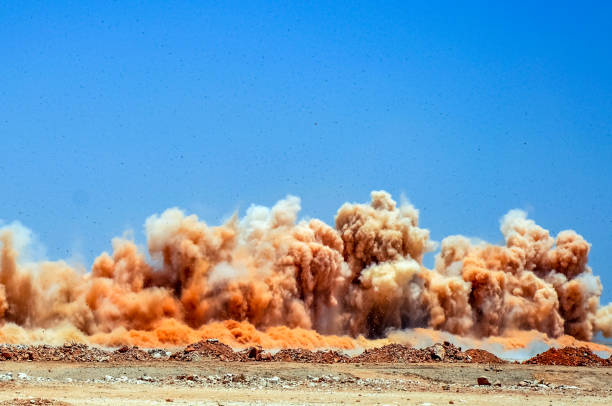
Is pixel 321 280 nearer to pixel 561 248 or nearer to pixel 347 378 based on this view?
pixel 561 248

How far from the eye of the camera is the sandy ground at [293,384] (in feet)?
88.0

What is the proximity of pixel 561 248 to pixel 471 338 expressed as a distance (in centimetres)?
1492

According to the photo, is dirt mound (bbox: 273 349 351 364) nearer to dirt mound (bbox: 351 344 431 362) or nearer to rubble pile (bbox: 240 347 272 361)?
rubble pile (bbox: 240 347 272 361)

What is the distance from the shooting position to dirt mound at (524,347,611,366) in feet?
159

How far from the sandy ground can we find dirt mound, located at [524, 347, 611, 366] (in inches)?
131

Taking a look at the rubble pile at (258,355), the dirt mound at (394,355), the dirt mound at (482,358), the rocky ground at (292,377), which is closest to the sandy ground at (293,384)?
the rocky ground at (292,377)

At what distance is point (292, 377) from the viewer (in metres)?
35.3

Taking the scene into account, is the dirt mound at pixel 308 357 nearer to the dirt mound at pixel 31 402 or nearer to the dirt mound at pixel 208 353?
the dirt mound at pixel 208 353

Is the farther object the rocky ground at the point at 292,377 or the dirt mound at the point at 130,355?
the dirt mound at the point at 130,355

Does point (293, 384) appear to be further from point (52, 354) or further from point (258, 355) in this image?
point (52, 354)

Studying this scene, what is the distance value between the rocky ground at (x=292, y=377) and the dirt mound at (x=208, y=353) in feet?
0.25

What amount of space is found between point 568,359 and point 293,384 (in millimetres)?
21686

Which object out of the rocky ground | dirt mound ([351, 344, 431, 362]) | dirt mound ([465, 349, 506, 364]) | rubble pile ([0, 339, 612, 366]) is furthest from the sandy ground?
dirt mound ([465, 349, 506, 364])

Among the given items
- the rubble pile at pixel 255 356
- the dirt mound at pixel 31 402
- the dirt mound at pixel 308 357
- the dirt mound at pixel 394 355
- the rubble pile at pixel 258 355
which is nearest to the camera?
the dirt mound at pixel 31 402
